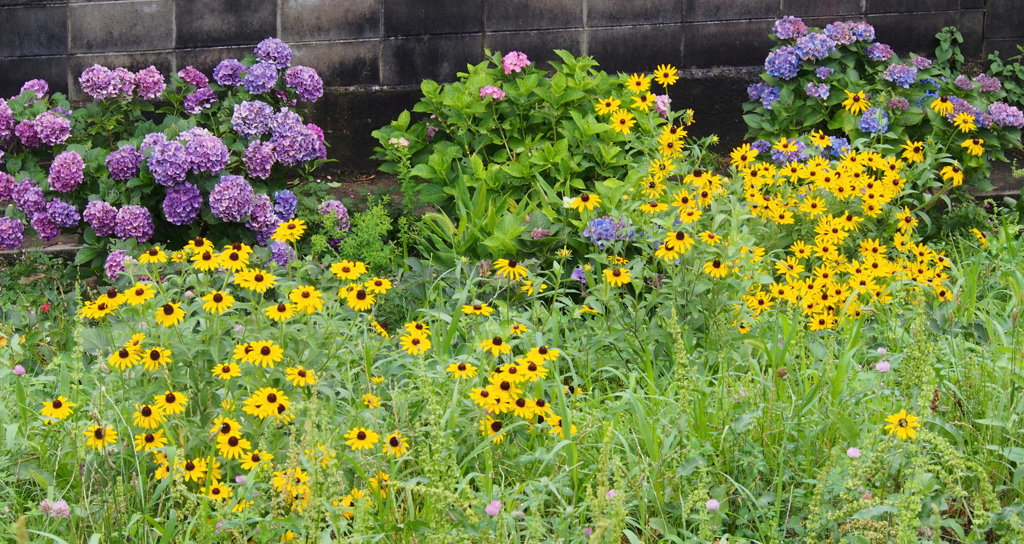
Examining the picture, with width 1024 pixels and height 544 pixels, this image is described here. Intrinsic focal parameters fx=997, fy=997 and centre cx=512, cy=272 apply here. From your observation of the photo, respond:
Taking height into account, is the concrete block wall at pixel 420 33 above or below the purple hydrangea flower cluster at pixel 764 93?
above

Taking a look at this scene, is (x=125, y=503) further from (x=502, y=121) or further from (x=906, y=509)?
(x=502, y=121)

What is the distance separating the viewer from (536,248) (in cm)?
368

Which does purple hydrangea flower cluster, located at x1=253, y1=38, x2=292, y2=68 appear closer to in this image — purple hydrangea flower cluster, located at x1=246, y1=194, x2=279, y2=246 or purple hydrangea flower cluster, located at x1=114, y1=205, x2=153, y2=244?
purple hydrangea flower cluster, located at x1=246, y1=194, x2=279, y2=246

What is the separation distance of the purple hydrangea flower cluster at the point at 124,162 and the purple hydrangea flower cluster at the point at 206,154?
0.76ft

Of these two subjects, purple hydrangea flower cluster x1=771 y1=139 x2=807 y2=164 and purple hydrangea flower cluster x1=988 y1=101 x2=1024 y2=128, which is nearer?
purple hydrangea flower cluster x1=771 y1=139 x2=807 y2=164

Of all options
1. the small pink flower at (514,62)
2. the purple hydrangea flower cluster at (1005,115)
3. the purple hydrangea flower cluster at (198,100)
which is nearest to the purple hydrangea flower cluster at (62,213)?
the purple hydrangea flower cluster at (198,100)

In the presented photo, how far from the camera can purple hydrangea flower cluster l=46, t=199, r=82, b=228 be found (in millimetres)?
3885

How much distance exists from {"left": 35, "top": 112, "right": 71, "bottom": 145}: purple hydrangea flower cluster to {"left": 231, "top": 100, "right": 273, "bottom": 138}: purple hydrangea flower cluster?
68cm

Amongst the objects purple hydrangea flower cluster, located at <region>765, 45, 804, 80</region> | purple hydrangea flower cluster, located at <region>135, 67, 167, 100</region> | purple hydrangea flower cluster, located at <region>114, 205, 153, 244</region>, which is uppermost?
purple hydrangea flower cluster, located at <region>765, 45, 804, 80</region>

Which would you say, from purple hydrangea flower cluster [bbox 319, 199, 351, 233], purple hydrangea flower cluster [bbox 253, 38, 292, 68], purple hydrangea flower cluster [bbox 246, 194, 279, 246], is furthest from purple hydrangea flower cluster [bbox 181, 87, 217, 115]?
purple hydrangea flower cluster [bbox 319, 199, 351, 233]

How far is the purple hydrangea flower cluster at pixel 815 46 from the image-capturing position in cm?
457

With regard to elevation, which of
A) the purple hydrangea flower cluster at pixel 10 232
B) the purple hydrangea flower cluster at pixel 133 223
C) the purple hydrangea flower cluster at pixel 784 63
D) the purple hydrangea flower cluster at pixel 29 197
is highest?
the purple hydrangea flower cluster at pixel 784 63

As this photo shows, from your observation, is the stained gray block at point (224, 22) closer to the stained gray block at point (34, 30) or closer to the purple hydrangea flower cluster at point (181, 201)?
the stained gray block at point (34, 30)

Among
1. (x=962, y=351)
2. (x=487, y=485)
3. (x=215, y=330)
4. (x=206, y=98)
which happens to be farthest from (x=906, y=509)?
(x=206, y=98)
